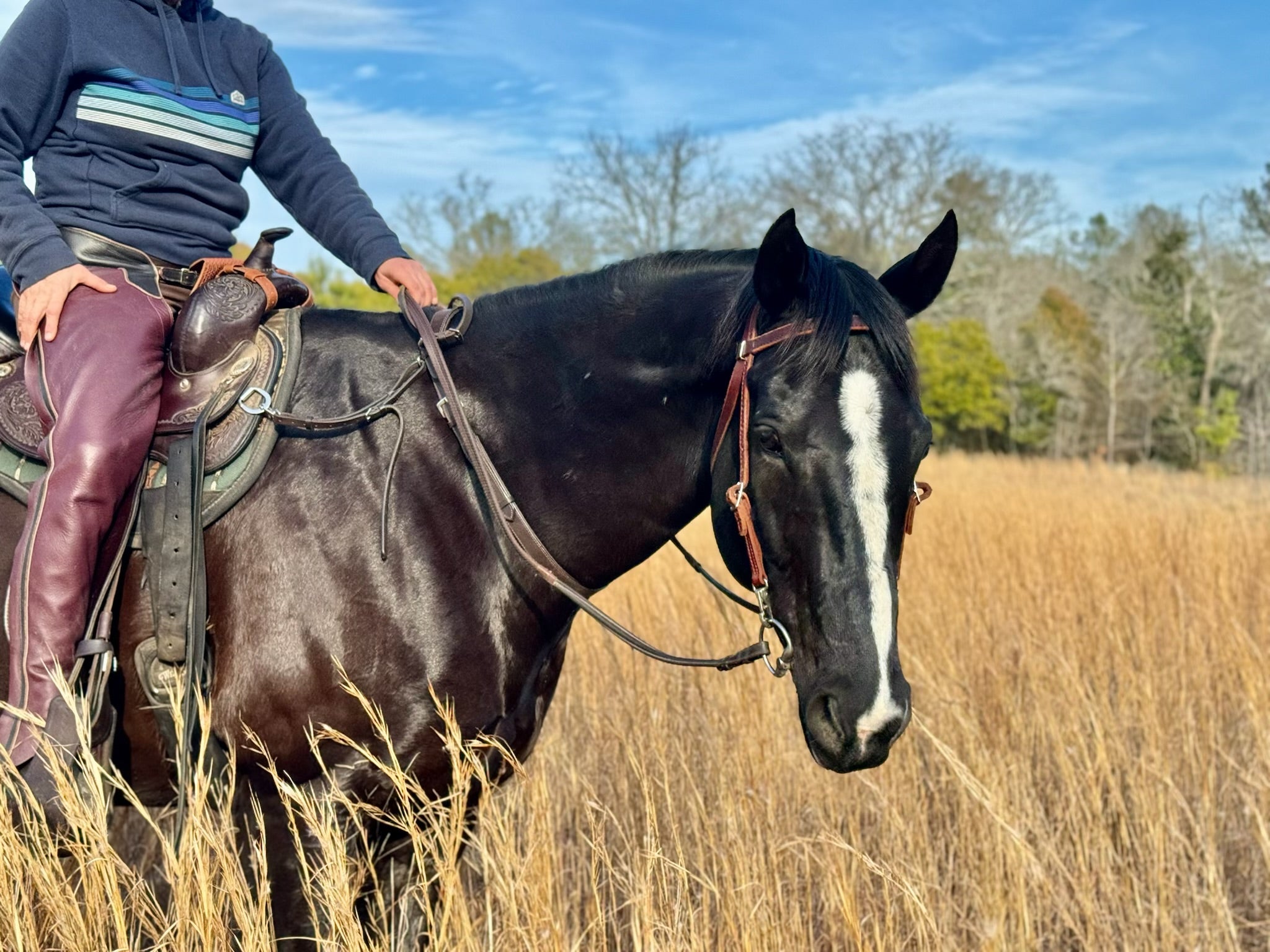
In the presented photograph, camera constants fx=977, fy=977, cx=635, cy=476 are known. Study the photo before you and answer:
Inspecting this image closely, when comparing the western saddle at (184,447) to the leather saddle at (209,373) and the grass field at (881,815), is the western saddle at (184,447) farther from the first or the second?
the grass field at (881,815)

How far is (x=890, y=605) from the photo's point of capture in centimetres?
173

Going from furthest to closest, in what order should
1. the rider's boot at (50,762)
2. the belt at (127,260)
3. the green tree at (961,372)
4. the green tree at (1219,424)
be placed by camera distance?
the green tree at (961,372)
the green tree at (1219,424)
the belt at (127,260)
the rider's boot at (50,762)

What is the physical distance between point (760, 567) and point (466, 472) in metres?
0.71

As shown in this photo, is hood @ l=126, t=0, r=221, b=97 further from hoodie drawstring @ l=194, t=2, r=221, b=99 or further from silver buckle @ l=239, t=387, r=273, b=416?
silver buckle @ l=239, t=387, r=273, b=416

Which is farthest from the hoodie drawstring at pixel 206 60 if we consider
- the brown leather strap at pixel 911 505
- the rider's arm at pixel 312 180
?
the brown leather strap at pixel 911 505

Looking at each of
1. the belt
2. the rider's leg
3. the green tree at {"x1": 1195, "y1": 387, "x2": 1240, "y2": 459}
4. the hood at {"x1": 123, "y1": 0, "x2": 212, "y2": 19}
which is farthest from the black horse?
the green tree at {"x1": 1195, "y1": 387, "x2": 1240, "y2": 459}

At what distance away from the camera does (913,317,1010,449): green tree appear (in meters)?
27.3

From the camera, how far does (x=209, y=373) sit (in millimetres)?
2164

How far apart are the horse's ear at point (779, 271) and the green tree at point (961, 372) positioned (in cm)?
2598

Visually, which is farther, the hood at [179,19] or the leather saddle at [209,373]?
the hood at [179,19]

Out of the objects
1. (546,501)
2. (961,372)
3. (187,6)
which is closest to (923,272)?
(546,501)

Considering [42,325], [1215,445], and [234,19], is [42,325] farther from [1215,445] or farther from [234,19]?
[1215,445]

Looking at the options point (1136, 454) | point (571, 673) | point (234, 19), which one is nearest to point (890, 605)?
point (234, 19)

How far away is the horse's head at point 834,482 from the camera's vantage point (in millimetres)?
1730
